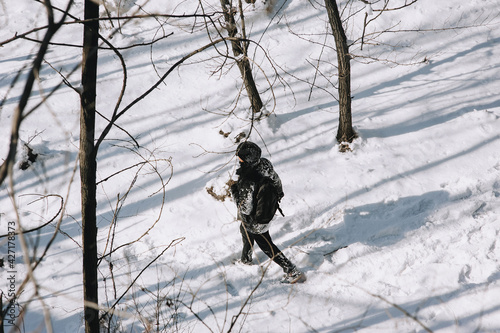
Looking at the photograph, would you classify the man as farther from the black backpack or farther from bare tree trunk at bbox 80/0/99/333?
bare tree trunk at bbox 80/0/99/333

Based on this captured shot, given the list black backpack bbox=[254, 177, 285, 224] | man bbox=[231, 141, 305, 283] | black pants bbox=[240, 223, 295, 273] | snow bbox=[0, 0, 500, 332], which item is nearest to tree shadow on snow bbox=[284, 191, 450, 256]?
snow bbox=[0, 0, 500, 332]

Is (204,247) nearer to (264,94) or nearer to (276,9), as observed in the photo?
(264,94)

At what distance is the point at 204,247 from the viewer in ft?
15.6

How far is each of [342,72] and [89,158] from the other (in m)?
3.90

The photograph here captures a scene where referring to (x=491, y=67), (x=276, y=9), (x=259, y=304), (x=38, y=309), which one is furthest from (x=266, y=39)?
(x=38, y=309)

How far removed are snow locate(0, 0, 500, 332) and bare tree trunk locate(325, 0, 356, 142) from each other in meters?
0.25

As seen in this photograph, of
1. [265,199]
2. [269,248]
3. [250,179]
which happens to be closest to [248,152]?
[250,179]

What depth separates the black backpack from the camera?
350 centimetres

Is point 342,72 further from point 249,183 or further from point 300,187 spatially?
point 249,183

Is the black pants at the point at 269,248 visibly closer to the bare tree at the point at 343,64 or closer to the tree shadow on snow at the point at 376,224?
the tree shadow on snow at the point at 376,224

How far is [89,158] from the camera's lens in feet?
5.84

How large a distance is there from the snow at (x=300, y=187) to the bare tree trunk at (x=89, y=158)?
73cm

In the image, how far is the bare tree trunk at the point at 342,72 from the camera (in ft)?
14.6

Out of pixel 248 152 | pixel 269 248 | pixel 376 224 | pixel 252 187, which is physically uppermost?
pixel 248 152
